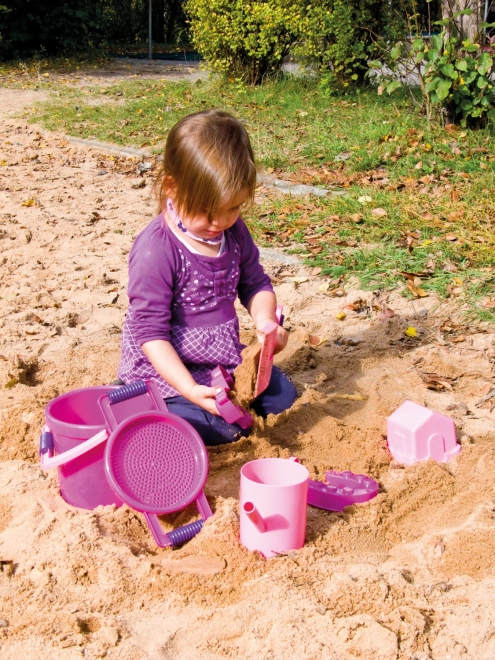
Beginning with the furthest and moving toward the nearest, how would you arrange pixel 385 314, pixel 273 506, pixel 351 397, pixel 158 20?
pixel 158 20 → pixel 385 314 → pixel 351 397 → pixel 273 506

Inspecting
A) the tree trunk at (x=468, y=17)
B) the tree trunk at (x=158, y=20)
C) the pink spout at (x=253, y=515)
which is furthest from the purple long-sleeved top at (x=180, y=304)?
the tree trunk at (x=158, y=20)

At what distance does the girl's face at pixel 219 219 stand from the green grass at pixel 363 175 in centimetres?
160

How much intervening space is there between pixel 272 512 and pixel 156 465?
387 mm

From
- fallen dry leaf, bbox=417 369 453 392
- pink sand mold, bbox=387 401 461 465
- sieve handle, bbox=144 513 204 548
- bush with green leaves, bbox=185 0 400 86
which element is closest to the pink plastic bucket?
sieve handle, bbox=144 513 204 548

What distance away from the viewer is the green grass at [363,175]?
398cm

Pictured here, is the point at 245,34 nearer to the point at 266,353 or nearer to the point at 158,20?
the point at 266,353

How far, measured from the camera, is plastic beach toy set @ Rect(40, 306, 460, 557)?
1.92 m

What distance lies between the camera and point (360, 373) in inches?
124

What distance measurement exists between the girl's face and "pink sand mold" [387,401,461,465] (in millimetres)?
841

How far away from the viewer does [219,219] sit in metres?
2.36

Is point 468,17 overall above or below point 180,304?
above

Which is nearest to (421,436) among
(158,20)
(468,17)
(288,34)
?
(468,17)

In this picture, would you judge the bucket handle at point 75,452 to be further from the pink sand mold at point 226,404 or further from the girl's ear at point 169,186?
the girl's ear at point 169,186

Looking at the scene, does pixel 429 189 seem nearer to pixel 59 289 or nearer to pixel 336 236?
pixel 336 236
